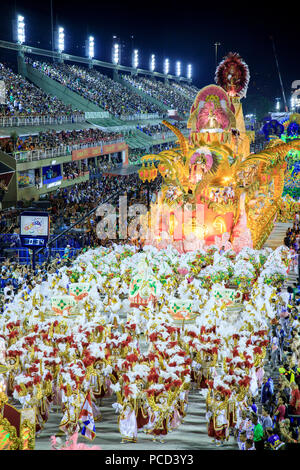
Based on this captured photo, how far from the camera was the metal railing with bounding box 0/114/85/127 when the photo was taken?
3828 cm

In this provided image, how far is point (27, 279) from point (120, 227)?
9614mm

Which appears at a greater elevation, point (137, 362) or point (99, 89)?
point (99, 89)

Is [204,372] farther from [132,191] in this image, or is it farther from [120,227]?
[132,191]

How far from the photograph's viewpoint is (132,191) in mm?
39000

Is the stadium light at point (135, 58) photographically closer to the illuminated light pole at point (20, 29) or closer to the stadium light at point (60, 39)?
the stadium light at point (60, 39)

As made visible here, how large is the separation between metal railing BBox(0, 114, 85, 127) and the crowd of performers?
22857 mm

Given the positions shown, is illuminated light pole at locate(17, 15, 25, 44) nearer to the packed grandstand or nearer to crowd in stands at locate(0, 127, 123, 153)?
the packed grandstand

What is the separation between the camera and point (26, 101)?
45156 mm

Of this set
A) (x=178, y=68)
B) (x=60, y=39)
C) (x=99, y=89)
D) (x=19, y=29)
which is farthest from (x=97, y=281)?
(x=178, y=68)

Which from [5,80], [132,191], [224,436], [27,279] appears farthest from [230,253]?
[5,80]

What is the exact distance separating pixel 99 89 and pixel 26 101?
792 inches

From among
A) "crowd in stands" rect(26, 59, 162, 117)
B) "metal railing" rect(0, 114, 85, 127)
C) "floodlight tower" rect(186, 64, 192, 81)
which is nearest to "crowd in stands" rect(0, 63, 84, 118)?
"metal railing" rect(0, 114, 85, 127)

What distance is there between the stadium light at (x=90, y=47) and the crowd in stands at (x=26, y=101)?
802 inches

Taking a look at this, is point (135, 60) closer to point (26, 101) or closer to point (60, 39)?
point (60, 39)
